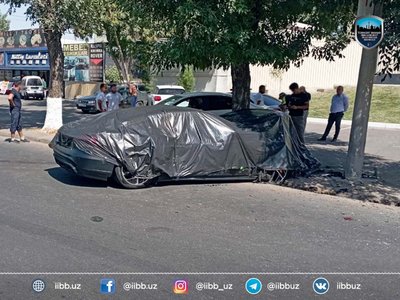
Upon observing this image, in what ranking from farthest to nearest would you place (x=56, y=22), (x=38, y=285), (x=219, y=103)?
(x=56, y=22)
(x=219, y=103)
(x=38, y=285)

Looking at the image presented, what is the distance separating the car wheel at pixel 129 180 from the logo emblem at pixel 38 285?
3.39m

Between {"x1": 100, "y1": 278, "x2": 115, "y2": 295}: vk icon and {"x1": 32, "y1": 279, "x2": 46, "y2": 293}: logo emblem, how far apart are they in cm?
49

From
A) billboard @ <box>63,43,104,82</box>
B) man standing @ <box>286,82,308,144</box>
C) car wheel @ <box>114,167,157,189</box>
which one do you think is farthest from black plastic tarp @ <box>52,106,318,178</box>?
billboard @ <box>63,43,104,82</box>

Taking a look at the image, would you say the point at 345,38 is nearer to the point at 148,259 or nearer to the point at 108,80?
the point at 148,259

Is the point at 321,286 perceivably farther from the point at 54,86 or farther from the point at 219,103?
the point at 54,86

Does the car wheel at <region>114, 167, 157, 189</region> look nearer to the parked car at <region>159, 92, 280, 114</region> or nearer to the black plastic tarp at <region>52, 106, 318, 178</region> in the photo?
the black plastic tarp at <region>52, 106, 318, 178</region>

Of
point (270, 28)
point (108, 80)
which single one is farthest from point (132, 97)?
point (108, 80)

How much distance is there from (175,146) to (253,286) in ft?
12.8

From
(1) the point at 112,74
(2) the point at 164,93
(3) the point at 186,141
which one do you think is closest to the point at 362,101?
(3) the point at 186,141

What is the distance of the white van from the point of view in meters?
31.7

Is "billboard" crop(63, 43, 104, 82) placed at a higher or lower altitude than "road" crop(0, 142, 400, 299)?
higher

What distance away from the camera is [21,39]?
134ft

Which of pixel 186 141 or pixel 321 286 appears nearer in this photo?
pixel 321 286

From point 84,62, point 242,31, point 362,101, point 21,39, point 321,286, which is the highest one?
point 21,39
